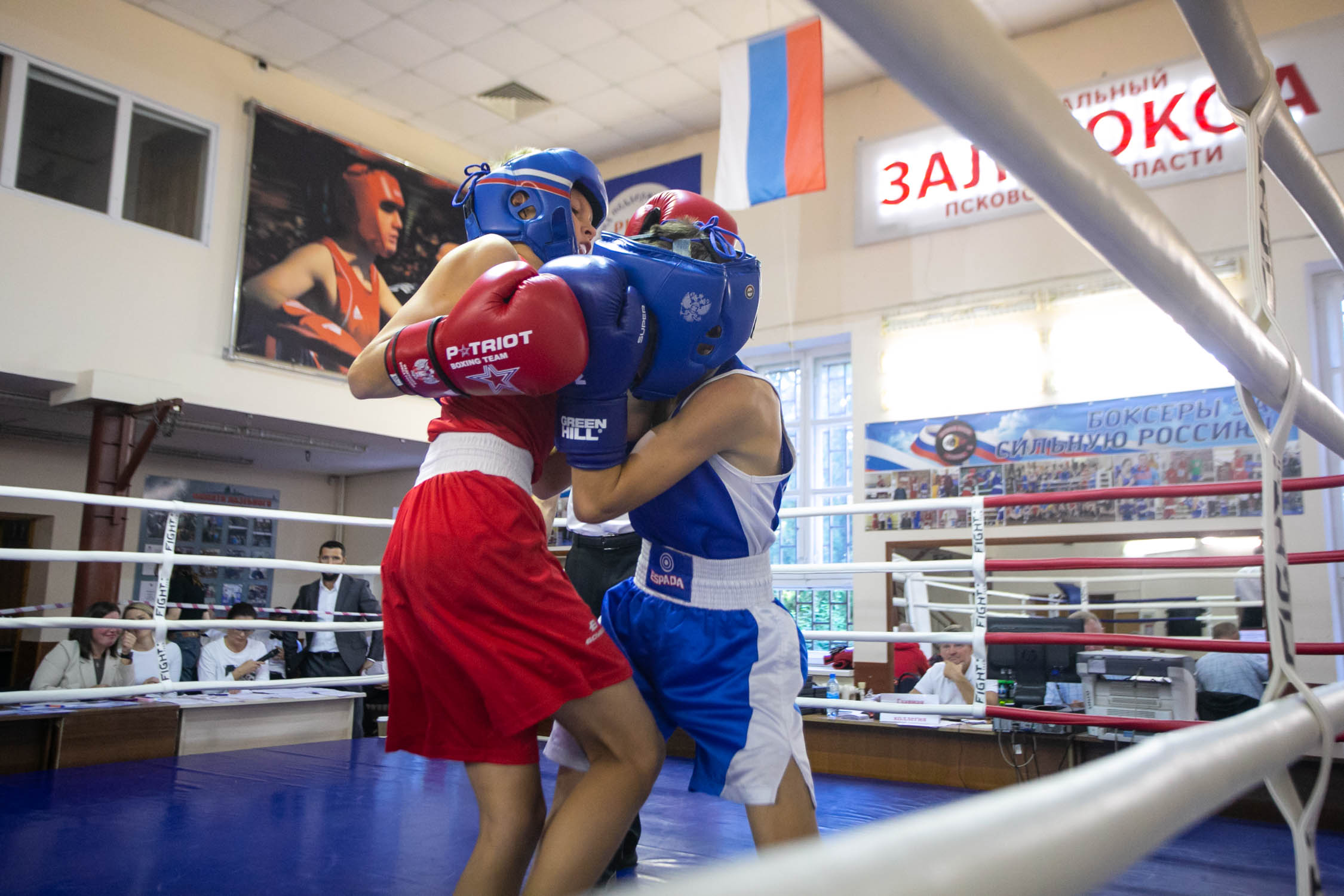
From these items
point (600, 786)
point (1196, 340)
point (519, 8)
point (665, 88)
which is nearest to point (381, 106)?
point (519, 8)

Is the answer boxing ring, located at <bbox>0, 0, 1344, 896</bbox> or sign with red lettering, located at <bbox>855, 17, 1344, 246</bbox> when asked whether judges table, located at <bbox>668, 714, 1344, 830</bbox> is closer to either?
boxing ring, located at <bbox>0, 0, 1344, 896</bbox>

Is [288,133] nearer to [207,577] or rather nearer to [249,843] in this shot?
[207,577]

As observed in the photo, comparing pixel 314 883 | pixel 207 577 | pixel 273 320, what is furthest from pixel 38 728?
pixel 207 577

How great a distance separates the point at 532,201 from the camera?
1.47 meters

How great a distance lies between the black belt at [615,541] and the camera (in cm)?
216

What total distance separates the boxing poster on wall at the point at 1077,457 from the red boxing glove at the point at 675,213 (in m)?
4.12

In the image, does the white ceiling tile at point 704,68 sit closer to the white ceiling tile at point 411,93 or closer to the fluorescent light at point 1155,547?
the white ceiling tile at point 411,93

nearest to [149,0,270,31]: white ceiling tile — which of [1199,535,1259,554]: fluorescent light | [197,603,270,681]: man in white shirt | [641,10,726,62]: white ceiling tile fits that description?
[641,10,726,62]: white ceiling tile

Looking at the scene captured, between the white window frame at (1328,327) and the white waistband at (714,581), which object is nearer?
the white waistband at (714,581)

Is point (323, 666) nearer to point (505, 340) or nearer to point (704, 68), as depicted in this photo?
point (505, 340)

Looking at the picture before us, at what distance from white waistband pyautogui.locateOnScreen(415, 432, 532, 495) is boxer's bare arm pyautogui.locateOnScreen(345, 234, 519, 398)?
4.0 inches

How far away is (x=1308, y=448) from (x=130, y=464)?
6.84 metres

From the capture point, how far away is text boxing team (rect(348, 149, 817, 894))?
116 centimetres

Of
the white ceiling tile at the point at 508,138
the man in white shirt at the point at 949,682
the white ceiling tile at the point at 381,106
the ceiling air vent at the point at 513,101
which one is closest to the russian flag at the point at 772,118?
the ceiling air vent at the point at 513,101
